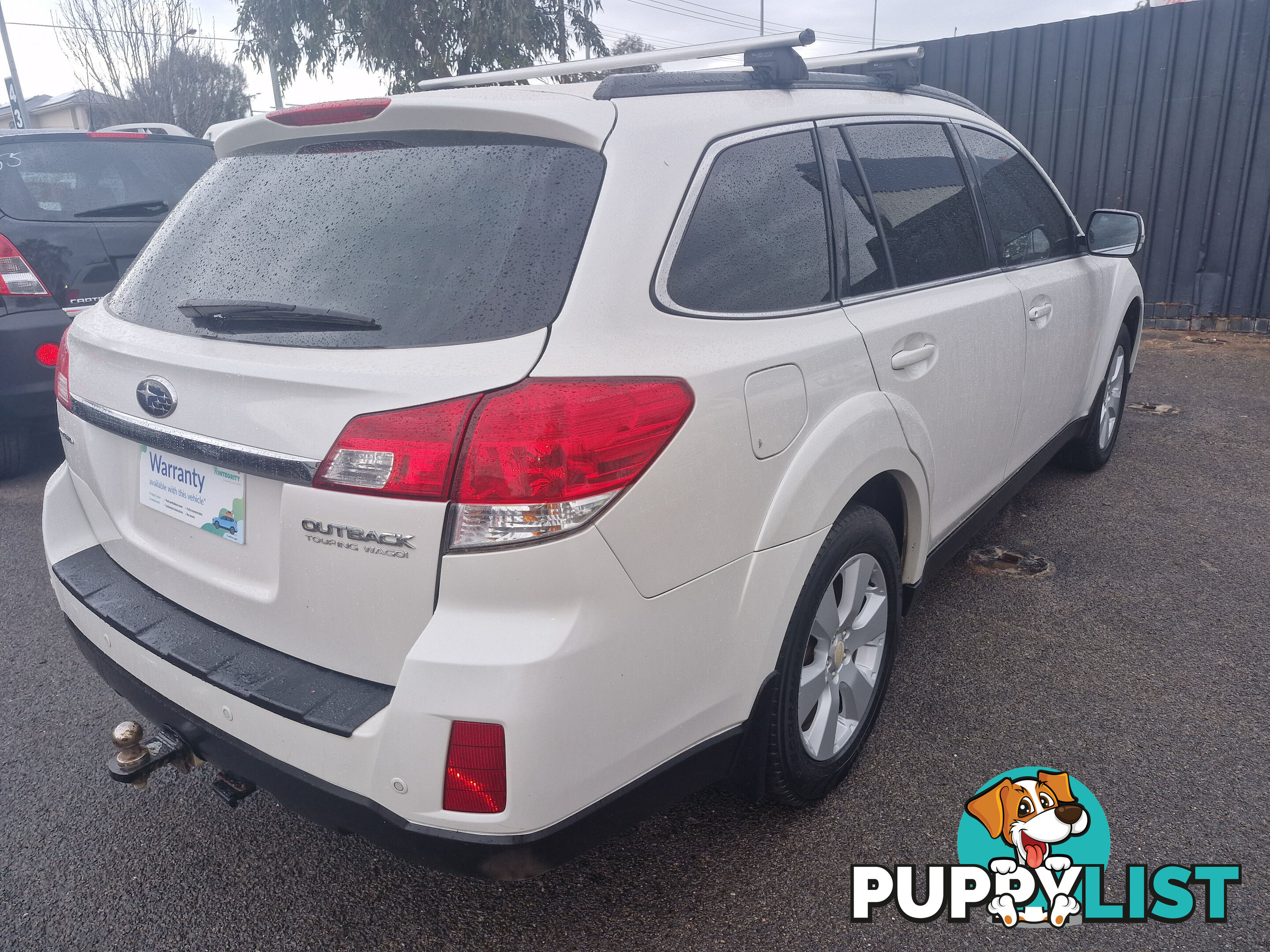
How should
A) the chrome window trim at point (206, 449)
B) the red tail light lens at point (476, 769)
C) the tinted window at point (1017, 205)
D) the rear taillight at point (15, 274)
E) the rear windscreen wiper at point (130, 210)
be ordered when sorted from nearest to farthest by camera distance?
the red tail light lens at point (476, 769), the chrome window trim at point (206, 449), the tinted window at point (1017, 205), the rear taillight at point (15, 274), the rear windscreen wiper at point (130, 210)

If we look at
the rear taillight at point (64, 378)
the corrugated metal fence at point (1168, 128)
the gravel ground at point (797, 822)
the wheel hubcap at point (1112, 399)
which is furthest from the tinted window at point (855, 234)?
the corrugated metal fence at point (1168, 128)

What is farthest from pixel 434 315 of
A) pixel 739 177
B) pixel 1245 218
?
pixel 1245 218

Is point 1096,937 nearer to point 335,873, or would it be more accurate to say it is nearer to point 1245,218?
point 335,873

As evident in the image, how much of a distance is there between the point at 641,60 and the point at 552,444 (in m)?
1.29

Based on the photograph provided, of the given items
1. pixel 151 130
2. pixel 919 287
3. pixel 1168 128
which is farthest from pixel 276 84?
pixel 919 287

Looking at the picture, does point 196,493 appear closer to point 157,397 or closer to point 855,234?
point 157,397

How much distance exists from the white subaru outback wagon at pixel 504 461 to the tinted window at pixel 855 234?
0.5 inches

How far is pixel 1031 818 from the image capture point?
7.52 ft

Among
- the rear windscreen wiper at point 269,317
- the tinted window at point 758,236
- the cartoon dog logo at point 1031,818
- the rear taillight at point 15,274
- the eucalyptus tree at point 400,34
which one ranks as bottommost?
the cartoon dog logo at point 1031,818

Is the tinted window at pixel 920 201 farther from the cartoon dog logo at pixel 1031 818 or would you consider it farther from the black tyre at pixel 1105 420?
the black tyre at pixel 1105 420

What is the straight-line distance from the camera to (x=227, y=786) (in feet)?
6.29

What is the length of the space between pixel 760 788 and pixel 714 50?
1.74m

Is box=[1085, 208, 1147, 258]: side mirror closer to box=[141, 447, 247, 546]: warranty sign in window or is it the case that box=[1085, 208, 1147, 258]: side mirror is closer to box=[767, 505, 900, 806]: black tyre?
box=[767, 505, 900, 806]: black tyre

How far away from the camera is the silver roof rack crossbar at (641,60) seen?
7.02ft
